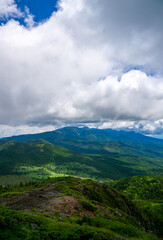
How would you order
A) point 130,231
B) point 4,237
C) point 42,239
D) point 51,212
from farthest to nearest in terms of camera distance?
point 51,212
point 130,231
point 42,239
point 4,237

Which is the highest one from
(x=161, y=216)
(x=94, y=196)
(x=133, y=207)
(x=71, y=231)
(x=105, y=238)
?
(x=71, y=231)

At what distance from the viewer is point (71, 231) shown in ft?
57.5

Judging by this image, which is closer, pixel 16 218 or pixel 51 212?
pixel 16 218

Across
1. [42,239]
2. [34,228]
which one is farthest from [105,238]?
[34,228]

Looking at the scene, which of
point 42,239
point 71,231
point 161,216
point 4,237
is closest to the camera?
point 4,237

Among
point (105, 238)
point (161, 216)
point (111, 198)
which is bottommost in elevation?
point (161, 216)

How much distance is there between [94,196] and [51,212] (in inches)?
1809

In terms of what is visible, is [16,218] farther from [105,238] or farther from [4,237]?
[105,238]

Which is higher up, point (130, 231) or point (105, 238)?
point (105, 238)

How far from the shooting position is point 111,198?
7888 centimetres

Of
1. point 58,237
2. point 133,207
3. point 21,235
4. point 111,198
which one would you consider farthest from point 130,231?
point 133,207

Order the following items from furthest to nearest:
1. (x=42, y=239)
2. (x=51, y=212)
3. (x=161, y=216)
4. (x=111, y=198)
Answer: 1. (x=161, y=216)
2. (x=111, y=198)
3. (x=51, y=212)
4. (x=42, y=239)

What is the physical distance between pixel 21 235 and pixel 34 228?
9.15 feet

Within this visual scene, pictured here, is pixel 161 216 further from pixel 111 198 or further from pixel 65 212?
pixel 65 212
